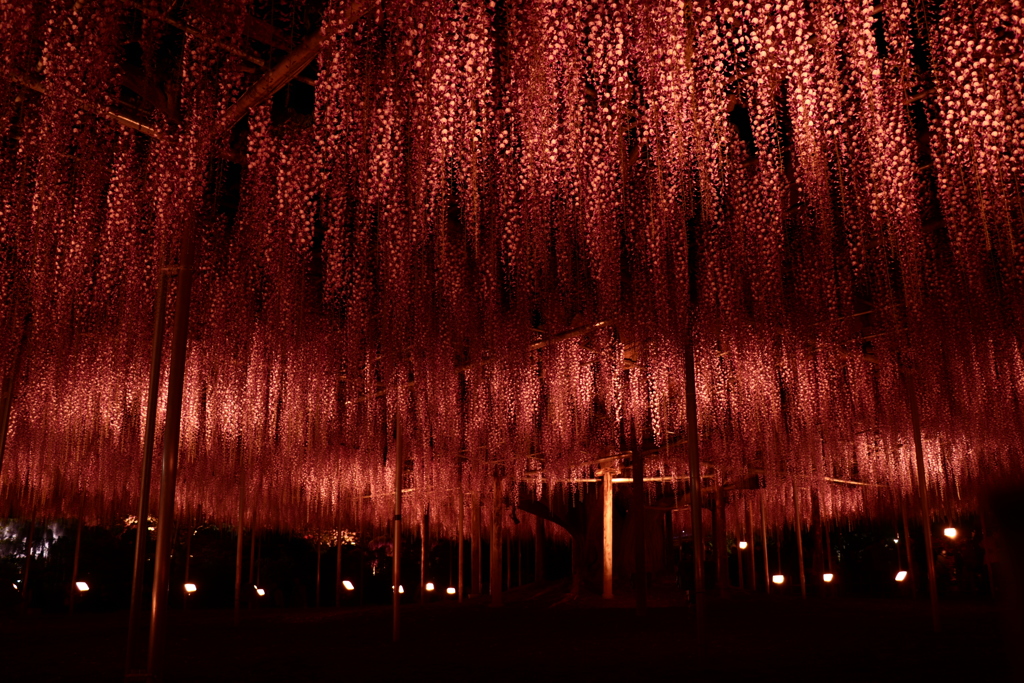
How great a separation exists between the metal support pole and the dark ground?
2.14m

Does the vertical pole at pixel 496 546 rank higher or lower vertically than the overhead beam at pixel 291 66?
lower

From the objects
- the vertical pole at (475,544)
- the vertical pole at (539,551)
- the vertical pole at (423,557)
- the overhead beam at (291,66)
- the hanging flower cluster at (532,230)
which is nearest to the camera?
the overhead beam at (291,66)

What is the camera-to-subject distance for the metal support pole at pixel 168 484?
11.4 ft

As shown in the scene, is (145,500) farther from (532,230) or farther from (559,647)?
(559,647)

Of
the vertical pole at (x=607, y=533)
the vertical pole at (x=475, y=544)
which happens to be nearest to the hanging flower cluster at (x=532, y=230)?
the vertical pole at (x=607, y=533)

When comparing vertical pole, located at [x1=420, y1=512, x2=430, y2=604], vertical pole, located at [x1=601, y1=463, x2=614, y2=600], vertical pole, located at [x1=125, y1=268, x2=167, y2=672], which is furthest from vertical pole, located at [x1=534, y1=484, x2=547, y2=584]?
vertical pole, located at [x1=125, y1=268, x2=167, y2=672]

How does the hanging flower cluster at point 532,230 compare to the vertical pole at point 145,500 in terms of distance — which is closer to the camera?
the vertical pole at point 145,500

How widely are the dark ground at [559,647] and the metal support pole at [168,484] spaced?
7.02 ft

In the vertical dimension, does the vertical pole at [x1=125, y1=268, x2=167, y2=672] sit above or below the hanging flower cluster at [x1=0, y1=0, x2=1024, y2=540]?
below

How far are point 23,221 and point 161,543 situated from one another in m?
3.82

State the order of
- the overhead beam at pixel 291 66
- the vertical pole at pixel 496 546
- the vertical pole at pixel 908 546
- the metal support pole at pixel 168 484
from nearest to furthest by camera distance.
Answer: the metal support pole at pixel 168 484
the overhead beam at pixel 291 66
the vertical pole at pixel 908 546
the vertical pole at pixel 496 546

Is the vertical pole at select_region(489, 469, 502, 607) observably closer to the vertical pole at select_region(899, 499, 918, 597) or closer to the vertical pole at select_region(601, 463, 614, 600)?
the vertical pole at select_region(601, 463, 614, 600)

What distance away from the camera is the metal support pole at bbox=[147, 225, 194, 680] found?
11.4 ft

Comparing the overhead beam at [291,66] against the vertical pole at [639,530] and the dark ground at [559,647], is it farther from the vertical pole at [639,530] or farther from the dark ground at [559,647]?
the vertical pole at [639,530]
